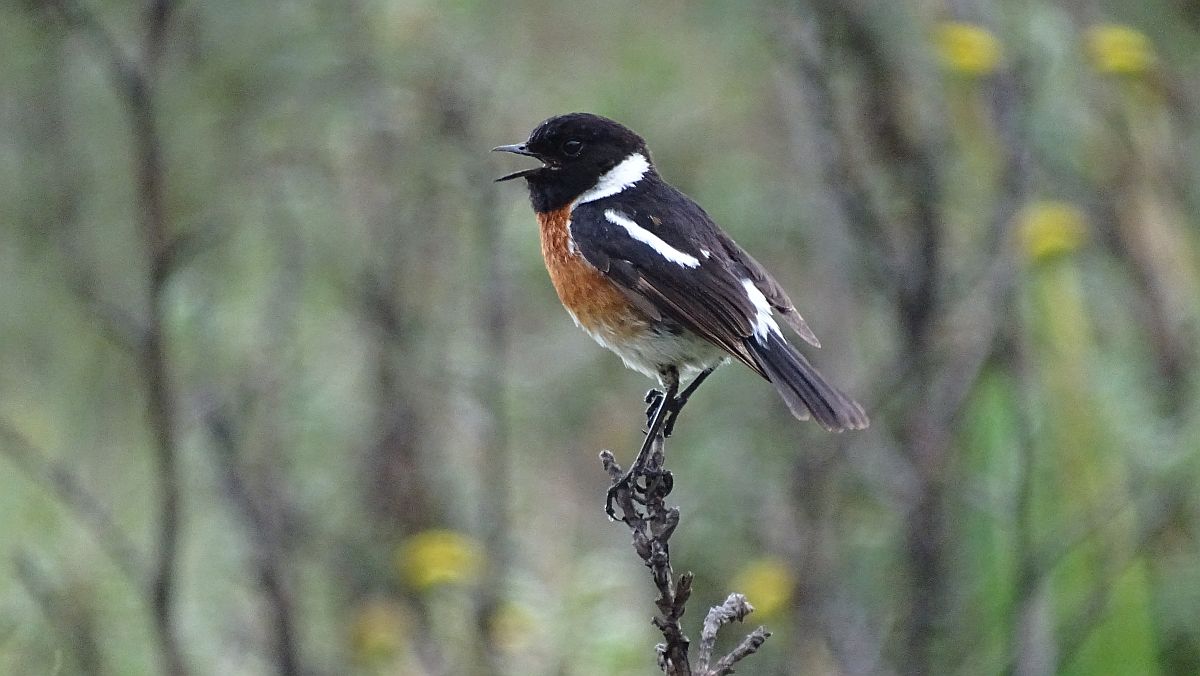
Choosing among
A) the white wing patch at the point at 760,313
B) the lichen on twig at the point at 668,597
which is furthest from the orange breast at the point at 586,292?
the lichen on twig at the point at 668,597

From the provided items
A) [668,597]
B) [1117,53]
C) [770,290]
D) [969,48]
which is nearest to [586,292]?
[770,290]

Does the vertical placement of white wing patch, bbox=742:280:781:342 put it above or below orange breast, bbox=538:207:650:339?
below

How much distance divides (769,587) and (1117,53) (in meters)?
2.18

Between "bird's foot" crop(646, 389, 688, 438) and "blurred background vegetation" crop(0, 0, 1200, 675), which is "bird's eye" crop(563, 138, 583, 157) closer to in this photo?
"bird's foot" crop(646, 389, 688, 438)

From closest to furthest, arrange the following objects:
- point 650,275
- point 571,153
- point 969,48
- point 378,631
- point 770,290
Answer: point 650,275, point 770,290, point 571,153, point 969,48, point 378,631

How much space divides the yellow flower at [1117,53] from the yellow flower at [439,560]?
271 cm

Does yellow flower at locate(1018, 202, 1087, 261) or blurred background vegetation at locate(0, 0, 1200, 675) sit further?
yellow flower at locate(1018, 202, 1087, 261)

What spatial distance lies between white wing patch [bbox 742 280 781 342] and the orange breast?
0.27 m

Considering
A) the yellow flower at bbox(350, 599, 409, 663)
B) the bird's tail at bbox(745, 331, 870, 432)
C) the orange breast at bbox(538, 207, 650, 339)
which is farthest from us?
the yellow flower at bbox(350, 599, 409, 663)

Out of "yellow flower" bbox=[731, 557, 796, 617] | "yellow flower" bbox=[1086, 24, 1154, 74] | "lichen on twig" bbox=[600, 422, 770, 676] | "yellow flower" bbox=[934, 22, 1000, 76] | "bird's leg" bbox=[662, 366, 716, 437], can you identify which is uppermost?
"yellow flower" bbox=[1086, 24, 1154, 74]

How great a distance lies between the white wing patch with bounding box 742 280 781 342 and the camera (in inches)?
138

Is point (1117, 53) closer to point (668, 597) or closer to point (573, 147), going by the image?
point (573, 147)

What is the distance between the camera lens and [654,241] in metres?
3.64

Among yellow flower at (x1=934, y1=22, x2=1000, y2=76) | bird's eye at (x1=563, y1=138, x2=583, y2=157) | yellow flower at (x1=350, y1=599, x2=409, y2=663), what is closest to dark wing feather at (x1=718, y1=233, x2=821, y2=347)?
bird's eye at (x1=563, y1=138, x2=583, y2=157)
